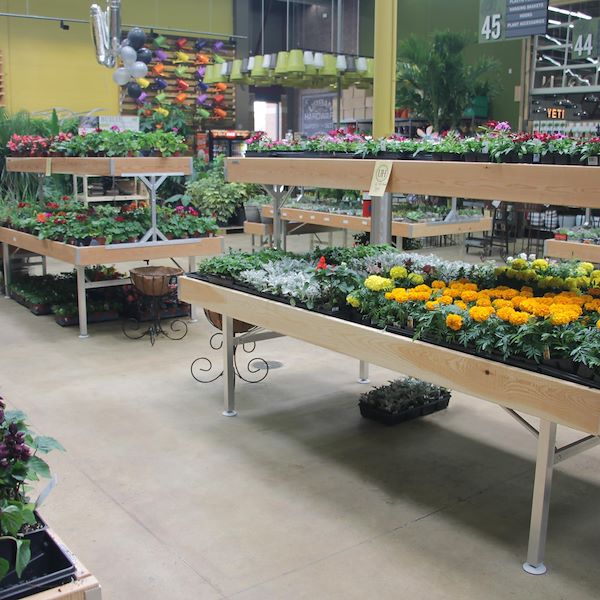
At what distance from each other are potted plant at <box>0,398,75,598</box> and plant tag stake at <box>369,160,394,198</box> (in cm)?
223

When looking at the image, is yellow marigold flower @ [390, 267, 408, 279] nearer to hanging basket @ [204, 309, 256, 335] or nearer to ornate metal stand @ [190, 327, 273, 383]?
hanging basket @ [204, 309, 256, 335]

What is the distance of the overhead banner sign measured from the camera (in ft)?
32.2

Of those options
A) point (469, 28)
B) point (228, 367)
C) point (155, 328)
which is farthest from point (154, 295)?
point (469, 28)

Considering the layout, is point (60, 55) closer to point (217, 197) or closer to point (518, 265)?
point (217, 197)

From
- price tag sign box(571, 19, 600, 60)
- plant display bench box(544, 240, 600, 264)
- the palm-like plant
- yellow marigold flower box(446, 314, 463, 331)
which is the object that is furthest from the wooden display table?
yellow marigold flower box(446, 314, 463, 331)

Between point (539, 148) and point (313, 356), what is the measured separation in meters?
3.41

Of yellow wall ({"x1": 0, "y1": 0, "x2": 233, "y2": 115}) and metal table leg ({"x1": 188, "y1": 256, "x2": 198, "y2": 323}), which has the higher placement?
yellow wall ({"x1": 0, "y1": 0, "x2": 233, "y2": 115})

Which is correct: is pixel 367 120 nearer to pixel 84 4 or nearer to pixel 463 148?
pixel 84 4

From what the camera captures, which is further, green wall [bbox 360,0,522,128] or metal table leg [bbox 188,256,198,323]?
green wall [bbox 360,0,522,128]

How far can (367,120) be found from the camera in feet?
→ 52.1

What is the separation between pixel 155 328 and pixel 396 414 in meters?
3.00

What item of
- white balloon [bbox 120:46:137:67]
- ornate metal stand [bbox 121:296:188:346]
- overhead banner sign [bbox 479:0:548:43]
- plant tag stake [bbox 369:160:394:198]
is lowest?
ornate metal stand [bbox 121:296:188:346]

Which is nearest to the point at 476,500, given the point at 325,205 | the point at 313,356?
the point at 313,356

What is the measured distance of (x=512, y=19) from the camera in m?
10.2
